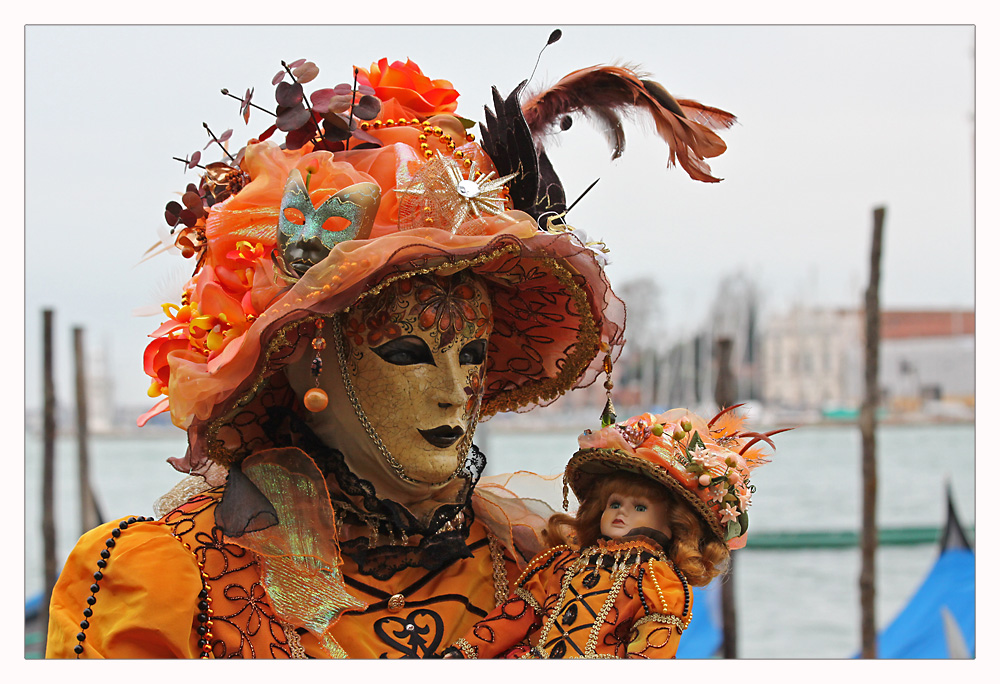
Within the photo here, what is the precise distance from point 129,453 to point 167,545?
38.6 meters

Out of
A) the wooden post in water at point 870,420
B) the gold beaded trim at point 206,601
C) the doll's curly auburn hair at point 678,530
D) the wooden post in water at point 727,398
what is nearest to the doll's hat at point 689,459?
the doll's curly auburn hair at point 678,530

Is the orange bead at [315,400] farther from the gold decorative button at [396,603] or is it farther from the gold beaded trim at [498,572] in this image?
the gold beaded trim at [498,572]

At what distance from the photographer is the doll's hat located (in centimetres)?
226

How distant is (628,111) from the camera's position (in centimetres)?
251

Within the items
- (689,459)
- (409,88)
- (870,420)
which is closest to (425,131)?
(409,88)

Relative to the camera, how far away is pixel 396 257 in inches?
78.7

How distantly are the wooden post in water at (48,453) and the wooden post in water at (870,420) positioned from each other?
6.83m

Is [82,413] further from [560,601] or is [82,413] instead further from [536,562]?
[560,601]

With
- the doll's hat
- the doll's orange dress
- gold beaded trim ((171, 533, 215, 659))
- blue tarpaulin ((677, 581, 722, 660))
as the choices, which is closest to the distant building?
blue tarpaulin ((677, 581, 722, 660))

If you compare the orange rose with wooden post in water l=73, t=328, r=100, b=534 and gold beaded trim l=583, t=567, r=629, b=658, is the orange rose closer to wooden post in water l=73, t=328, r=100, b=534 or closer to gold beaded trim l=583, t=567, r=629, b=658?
gold beaded trim l=583, t=567, r=629, b=658

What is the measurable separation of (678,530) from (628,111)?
3.53ft

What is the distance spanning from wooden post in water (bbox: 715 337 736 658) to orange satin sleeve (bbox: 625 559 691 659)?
551 cm

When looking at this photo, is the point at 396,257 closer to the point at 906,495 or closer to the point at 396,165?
the point at 396,165

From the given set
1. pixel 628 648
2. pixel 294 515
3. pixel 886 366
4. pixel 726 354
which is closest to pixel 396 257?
pixel 294 515
